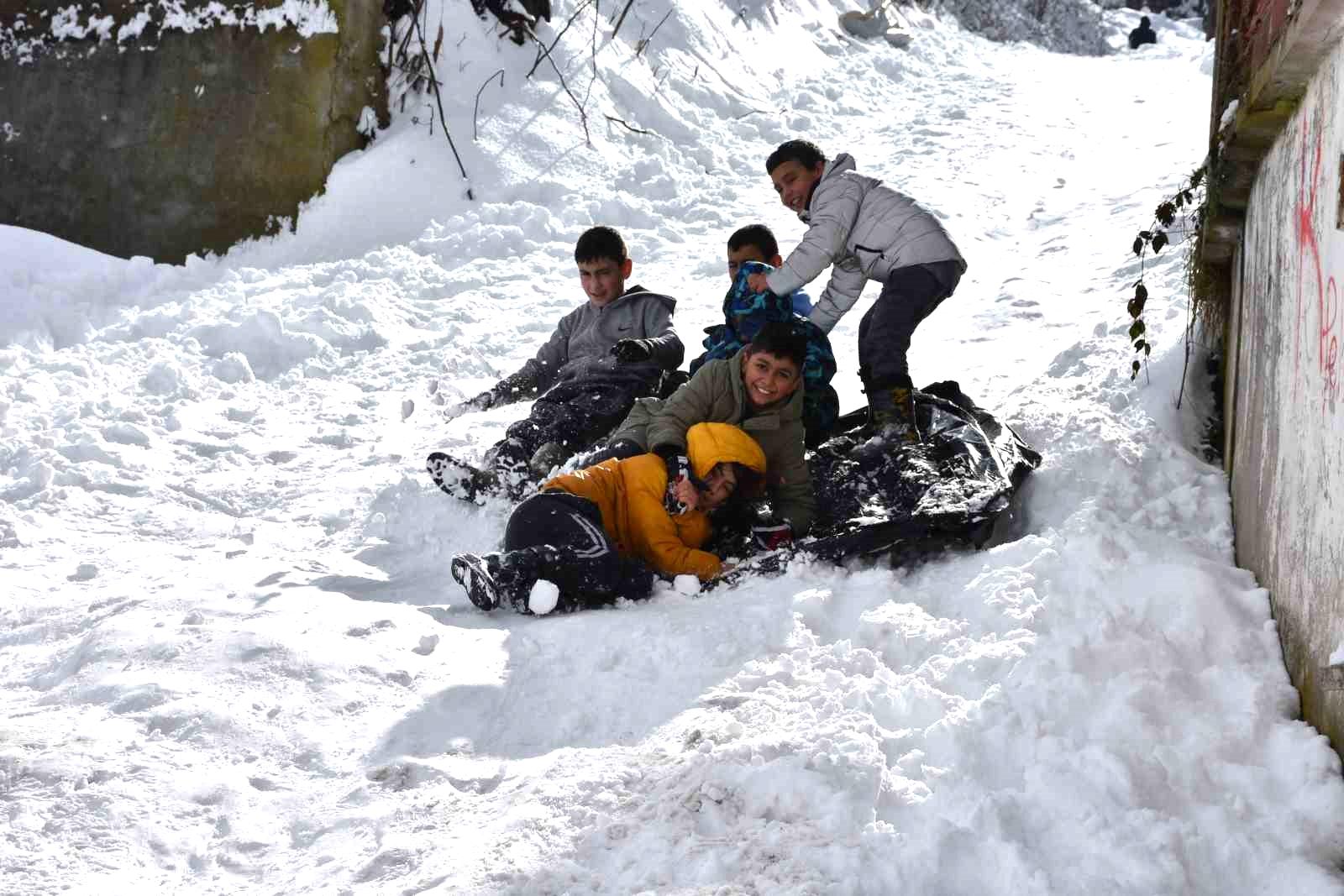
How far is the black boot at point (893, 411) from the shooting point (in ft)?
13.5

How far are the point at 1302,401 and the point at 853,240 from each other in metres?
2.22

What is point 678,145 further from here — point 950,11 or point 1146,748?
point 950,11

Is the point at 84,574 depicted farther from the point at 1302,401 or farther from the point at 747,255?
the point at 1302,401

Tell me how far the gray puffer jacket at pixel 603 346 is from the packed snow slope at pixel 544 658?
264 mm

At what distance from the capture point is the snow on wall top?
7.44m

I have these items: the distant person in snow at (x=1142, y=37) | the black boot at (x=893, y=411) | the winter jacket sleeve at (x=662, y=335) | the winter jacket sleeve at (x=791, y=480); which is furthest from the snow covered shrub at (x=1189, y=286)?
the distant person in snow at (x=1142, y=37)

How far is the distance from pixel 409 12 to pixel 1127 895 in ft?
26.1

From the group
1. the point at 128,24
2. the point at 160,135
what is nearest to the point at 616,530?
the point at 160,135

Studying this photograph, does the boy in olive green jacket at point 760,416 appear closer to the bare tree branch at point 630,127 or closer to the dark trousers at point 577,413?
the dark trousers at point 577,413

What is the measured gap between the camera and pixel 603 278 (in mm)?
4969

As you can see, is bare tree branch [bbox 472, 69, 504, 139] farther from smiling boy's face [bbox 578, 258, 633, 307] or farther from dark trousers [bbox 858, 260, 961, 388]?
dark trousers [bbox 858, 260, 961, 388]

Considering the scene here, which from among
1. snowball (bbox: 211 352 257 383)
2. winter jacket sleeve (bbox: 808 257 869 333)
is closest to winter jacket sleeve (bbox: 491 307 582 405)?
winter jacket sleeve (bbox: 808 257 869 333)

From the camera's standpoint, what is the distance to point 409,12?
8445mm

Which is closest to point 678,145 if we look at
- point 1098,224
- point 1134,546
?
point 1098,224
